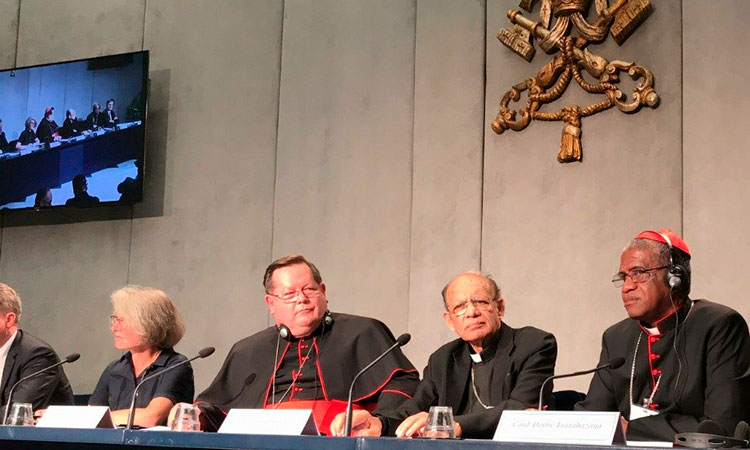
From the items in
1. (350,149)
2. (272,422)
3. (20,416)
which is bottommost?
(20,416)

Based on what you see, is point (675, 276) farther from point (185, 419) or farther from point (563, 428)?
point (185, 419)

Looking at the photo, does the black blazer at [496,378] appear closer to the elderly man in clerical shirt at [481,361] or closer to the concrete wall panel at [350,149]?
the elderly man in clerical shirt at [481,361]

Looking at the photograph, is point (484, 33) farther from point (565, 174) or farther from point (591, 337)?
point (591, 337)

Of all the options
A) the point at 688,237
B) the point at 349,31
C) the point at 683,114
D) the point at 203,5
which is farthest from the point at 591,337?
the point at 203,5

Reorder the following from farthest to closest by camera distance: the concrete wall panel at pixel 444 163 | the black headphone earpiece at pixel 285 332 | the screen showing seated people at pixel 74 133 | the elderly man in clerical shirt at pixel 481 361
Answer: the screen showing seated people at pixel 74 133
the concrete wall panel at pixel 444 163
the black headphone earpiece at pixel 285 332
the elderly man in clerical shirt at pixel 481 361

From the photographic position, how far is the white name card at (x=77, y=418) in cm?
347

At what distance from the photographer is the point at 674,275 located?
12.4ft

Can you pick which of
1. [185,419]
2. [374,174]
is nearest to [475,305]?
[185,419]

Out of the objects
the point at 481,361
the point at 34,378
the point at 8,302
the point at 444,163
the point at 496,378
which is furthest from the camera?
the point at 444,163

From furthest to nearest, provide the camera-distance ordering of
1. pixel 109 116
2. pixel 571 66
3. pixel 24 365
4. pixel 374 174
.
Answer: pixel 109 116 < pixel 374 174 < pixel 571 66 < pixel 24 365

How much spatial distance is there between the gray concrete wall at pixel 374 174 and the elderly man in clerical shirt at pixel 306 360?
1212mm

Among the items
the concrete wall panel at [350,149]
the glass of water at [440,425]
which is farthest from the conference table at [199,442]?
the concrete wall panel at [350,149]

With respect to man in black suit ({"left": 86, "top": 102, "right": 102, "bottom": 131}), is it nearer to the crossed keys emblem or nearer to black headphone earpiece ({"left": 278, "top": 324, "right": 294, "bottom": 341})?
the crossed keys emblem

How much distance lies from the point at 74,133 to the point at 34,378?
211 centimetres
